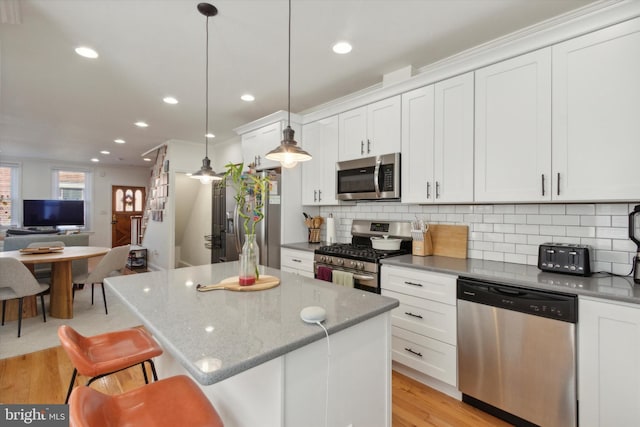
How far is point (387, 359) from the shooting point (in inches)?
58.4

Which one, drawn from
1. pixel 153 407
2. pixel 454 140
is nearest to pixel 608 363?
pixel 454 140

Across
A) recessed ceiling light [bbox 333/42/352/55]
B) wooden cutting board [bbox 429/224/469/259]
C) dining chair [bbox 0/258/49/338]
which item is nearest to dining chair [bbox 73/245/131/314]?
dining chair [bbox 0/258/49/338]

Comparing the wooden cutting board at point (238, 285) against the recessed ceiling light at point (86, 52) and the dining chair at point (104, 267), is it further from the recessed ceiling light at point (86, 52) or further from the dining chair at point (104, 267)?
the dining chair at point (104, 267)

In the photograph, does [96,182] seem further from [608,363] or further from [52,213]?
[608,363]

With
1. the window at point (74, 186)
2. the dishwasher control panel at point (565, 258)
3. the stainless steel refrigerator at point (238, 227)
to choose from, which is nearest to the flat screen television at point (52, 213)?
the window at point (74, 186)

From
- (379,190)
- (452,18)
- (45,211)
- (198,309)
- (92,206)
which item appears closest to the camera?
(198,309)

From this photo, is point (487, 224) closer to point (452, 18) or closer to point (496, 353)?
point (496, 353)

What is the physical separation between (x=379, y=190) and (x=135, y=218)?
337 inches

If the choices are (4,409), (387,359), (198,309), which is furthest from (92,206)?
(387,359)

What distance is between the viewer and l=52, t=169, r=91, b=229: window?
8289 millimetres

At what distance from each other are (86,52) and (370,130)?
2547 mm

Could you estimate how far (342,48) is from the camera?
2.46 meters

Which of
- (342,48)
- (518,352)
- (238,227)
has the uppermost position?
(342,48)

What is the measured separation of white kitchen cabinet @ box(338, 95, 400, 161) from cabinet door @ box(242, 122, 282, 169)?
83 centimetres
